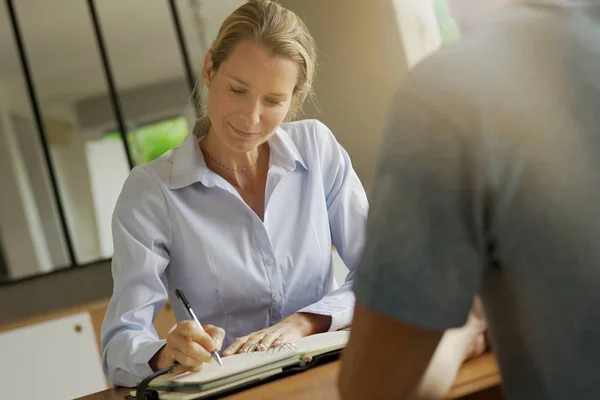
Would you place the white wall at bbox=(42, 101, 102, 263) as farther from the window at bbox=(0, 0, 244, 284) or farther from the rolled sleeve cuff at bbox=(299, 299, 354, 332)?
the rolled sleeve cuff at bbox=(299, 299, 354, 332)

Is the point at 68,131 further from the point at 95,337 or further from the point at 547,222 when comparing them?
the point at 547,222

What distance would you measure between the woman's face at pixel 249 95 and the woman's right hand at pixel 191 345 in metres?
0.53

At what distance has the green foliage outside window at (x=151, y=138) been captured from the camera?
359cm

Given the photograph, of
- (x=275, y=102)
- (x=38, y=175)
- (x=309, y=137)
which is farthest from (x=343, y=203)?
(x=38, y=175)

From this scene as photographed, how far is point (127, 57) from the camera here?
143 inches

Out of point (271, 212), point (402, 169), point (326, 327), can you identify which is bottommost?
point (326, 327)

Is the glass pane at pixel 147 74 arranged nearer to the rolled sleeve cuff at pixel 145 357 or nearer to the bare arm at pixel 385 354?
the rolled sleeve cuff at pixel 145 357

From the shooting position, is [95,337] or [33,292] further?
[33,292]

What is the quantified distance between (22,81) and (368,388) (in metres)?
3.44

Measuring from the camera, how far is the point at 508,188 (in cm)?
50

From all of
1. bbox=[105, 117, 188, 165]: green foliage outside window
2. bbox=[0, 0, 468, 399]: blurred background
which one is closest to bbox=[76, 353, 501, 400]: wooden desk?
bbox=[0, 0, 468, 399]: blurred background

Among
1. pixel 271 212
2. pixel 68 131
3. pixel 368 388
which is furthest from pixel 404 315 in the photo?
pixel 68 131

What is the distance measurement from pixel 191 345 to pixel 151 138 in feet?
8.51

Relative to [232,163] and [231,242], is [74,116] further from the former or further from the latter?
[231,242]
